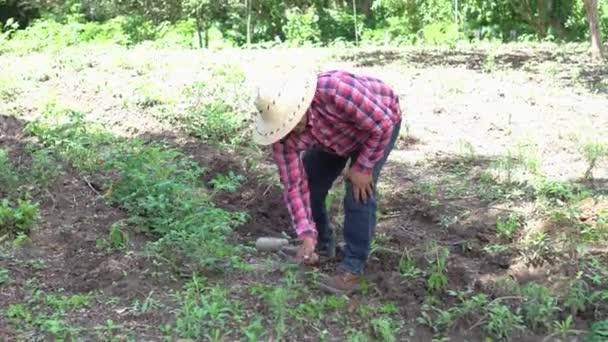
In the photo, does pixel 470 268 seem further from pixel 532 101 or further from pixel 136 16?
pixel 136 16

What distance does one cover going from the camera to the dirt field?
3.45 m

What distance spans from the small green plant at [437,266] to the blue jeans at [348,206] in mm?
338

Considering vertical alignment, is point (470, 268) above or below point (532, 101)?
below

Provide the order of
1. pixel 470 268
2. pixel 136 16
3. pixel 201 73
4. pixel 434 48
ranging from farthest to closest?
1. pixel 136 16
2. pixel 434 48
3. pixel 201 73
4. pixel 470 268

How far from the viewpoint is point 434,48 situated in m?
12.4

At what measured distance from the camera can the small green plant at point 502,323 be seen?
11.1 ft

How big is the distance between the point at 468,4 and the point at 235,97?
1141cm

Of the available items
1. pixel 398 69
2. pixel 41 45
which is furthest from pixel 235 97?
pixel 41 45

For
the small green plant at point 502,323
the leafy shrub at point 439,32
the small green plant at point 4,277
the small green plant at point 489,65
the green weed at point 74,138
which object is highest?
the leafy shrub at point 439,32

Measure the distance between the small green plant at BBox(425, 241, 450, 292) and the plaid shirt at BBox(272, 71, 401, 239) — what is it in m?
0.67

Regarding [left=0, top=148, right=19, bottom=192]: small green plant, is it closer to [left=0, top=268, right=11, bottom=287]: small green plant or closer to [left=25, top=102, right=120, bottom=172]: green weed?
[left=25, top=102, right=120, bottom=172]: green weed

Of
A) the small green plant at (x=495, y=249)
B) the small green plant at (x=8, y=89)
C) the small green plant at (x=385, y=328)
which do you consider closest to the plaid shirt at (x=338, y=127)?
the small green plant at (x=385, y=328)

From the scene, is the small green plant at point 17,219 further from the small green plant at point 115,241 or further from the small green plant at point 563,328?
the small green plant at point 563,328

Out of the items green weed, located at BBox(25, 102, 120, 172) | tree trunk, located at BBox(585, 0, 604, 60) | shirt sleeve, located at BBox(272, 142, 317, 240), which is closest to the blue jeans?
shirt sleeve, located at BBox(272, 142, 317, 240)
